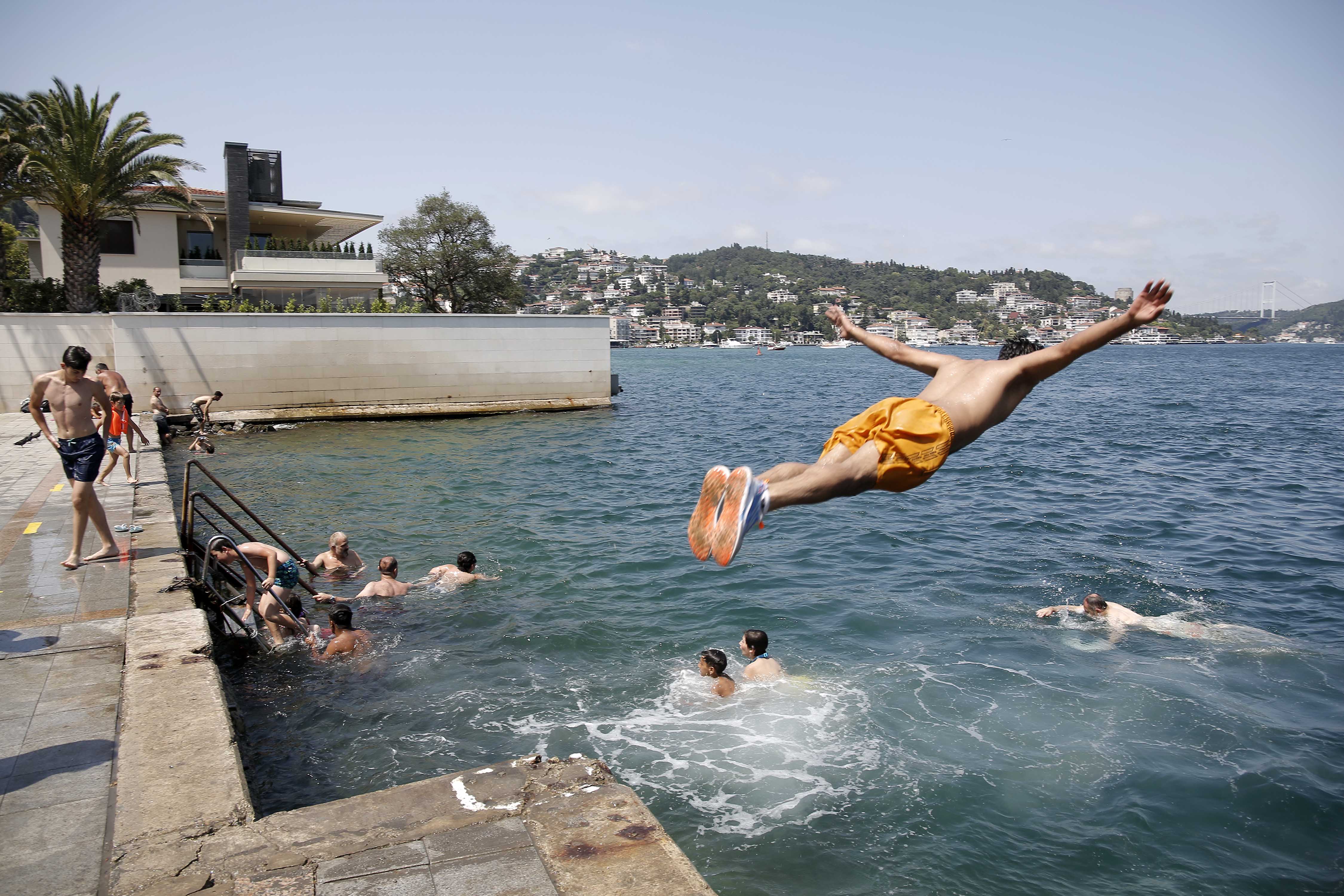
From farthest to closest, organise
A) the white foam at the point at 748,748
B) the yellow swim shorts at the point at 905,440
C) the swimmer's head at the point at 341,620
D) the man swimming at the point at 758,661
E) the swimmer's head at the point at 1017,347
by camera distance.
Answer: the swimmer's head at the point at 341,620
the man swimming at the point at 758,661
the white foam at the point at 748,748
the swimmer's head at the point at 1017,347
the yellow swim shorts at the point at 905,440

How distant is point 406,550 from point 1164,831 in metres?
11.2

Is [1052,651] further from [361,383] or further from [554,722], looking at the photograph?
[361,383]

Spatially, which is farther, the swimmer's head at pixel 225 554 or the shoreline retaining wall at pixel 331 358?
the shoreline retaining wall at pixel 331 358

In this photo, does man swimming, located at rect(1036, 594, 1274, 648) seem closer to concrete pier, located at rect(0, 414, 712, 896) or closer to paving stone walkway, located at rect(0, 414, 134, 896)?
concrete pier, located at rect(0, 414, 712, 896)

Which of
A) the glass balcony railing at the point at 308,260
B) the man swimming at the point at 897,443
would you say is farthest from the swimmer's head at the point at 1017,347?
the glass balcony railing at the point at 308,260

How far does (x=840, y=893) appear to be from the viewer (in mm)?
5930

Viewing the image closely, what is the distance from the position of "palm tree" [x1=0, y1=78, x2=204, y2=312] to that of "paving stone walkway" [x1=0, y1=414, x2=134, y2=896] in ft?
73.2

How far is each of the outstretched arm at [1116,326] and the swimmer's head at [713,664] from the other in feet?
16.8

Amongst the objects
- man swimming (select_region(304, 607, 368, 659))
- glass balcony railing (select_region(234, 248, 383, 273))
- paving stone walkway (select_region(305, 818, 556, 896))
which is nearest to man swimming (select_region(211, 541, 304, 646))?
man swimming (select_region(304, 607, 368, 659))

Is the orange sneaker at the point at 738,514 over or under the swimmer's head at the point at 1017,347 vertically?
under

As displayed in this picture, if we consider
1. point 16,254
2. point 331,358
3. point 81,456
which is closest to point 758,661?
point 81,456

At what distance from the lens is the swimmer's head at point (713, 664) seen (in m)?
9.13

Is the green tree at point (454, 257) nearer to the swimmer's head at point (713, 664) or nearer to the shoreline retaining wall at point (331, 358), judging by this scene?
the shoreline retaining wall at point (331, 358)

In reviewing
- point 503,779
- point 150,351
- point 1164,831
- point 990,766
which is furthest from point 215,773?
point 150,351
